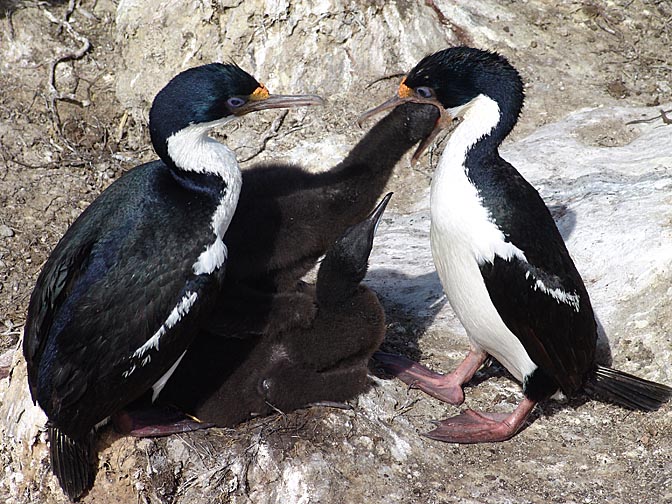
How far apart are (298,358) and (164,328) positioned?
0.75 m

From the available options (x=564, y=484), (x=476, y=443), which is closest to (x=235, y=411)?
(x=476, y=443)

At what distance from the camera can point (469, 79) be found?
4.15 meters

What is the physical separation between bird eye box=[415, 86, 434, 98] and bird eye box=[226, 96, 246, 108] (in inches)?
34.0

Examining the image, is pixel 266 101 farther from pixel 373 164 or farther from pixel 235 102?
pixel 373 164

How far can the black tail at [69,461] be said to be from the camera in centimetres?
408

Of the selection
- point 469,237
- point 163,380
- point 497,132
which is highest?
point 497,132

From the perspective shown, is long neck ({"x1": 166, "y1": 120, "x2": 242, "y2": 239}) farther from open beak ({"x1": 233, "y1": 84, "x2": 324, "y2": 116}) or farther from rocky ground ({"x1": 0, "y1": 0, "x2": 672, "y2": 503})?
rocky ground ({"x1": 0, "y1": 0, "x2": 672, "y2": 503})

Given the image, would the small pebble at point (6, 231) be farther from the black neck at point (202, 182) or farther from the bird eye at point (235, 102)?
the bird eye at point (235, 102)

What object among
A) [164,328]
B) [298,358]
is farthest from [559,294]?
[164,328]

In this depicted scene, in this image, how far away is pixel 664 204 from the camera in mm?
5438

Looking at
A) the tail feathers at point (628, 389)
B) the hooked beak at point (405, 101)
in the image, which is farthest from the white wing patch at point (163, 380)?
the tail feathers at point (628, 389)

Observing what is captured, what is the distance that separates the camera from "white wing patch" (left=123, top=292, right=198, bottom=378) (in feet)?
13.0

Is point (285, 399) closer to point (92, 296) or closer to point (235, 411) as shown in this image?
point (235, 411)

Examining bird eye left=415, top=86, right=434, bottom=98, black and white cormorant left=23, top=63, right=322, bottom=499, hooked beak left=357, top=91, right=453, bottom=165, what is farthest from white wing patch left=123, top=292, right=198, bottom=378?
bird eye left=415, top=86, right=434, bottom=98
